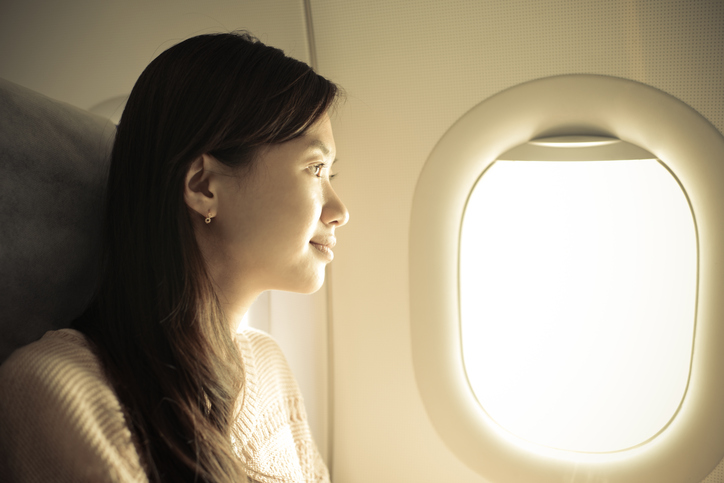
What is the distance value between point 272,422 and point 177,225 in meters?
0.56

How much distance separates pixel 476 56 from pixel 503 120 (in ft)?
0.58

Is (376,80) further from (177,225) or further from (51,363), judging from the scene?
(51,363)

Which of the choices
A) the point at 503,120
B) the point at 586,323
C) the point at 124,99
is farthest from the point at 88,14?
the point at 586,323

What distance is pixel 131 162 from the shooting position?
89 centimetres

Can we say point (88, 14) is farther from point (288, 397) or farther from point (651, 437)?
point (651, 437)

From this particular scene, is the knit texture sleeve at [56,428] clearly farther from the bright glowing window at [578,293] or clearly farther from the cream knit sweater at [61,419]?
the bright glowing window at [578,293]

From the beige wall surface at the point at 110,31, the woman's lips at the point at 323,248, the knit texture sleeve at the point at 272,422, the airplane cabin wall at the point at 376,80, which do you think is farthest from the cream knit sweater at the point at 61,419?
the beige wall surface at the point at 110,31

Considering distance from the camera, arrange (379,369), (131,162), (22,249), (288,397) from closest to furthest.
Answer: (22,249)
(131,162)
(288,397)
(379,369)

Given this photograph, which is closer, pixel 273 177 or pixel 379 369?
pixel 273 177

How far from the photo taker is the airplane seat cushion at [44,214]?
0.75 m

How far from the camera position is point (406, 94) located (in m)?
1.25

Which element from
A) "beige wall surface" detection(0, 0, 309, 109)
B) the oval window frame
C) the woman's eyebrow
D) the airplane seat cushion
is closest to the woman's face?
the woman's eyebrow

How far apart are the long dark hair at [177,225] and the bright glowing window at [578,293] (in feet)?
2.08

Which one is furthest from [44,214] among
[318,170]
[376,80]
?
[376,80]
